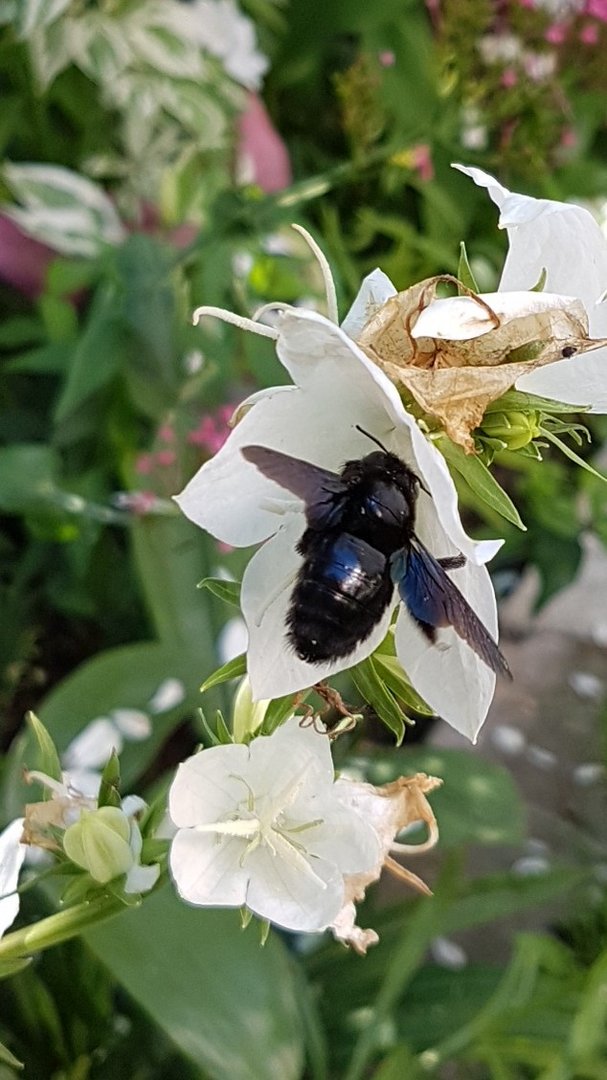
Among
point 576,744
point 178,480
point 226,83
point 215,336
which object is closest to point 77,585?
point 178,480

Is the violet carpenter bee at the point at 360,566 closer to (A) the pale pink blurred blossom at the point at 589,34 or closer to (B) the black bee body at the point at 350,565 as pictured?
(B) the black bee body at the point at 350,565

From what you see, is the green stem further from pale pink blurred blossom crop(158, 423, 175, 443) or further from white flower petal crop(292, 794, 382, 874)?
pale pink blurred blossom crop(158, 423, 175, 443)

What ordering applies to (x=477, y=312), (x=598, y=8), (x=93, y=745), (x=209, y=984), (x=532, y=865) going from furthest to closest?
(x=532, y=865)
(x=598, y=8)
(x=93, y=745)
(x=209, y=984)
(x=477, y=312)

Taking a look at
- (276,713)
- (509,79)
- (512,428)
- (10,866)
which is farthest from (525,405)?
(509,79)

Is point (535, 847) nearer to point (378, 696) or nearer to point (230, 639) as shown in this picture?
point (230, 639)

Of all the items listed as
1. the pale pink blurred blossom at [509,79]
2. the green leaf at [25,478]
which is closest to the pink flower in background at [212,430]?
the green leaf at [25,478]

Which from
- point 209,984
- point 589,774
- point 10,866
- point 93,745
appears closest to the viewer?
point 10,866

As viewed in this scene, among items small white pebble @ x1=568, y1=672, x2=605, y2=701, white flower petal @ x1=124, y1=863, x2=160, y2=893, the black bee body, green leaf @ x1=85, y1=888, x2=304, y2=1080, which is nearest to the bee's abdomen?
the black bee body
